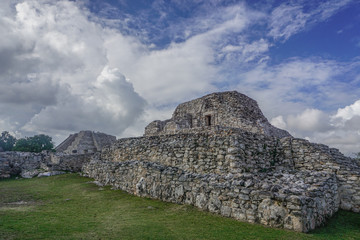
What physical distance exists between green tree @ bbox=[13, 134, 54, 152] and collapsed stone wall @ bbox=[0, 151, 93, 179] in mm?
17014

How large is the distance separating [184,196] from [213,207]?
1252mm

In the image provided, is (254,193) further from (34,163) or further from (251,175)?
(34,163)

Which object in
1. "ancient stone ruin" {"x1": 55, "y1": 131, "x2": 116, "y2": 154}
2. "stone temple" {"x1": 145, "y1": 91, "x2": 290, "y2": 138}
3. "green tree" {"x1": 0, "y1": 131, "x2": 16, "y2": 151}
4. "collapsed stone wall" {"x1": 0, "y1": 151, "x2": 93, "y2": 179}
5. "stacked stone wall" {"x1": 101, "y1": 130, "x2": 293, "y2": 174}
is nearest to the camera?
"stacked stone wall" {"x1": 101, "y1": 130, "x2": 293, "y2": 174}

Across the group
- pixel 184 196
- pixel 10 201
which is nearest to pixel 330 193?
pixel 184 196

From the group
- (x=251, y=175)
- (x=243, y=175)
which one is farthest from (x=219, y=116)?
(x=243, y=175)

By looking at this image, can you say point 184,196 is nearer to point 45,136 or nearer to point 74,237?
point 74,237

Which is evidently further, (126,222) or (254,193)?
(254,193)

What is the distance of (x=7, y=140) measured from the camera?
131 ft

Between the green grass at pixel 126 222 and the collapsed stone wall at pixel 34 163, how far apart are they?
9.39 m

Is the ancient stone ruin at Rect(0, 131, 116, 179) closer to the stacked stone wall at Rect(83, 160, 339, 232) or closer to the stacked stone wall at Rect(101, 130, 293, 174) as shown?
the stacked stone wall at Rect(101, 130, 293, 174)

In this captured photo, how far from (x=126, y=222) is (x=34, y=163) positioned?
1725 centimetres

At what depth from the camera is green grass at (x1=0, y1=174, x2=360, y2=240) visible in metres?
4.92

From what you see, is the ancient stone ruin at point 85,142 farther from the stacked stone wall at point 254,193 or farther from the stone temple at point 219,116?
the stacked stone wall at point 254,193

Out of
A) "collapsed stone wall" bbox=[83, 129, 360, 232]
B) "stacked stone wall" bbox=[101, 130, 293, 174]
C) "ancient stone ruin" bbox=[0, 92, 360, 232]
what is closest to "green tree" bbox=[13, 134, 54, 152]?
"ancient stone ruin" bbox=[0, 92, 360, 232]
